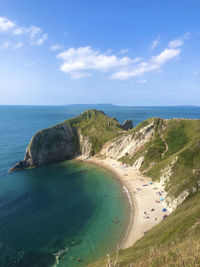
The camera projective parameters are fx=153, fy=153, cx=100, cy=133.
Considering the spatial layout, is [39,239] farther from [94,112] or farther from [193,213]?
[94,112]

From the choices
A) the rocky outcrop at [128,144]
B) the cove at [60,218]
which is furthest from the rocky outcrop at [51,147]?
the rocky outcrop at [128,144]

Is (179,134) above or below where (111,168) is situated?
above

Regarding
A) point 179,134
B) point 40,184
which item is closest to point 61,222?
point 40,184

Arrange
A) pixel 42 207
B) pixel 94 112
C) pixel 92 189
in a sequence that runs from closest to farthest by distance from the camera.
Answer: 1. pixel 42 207
2. pixel 92 189
3. pixel 94 112

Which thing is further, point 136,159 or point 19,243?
point 136,159

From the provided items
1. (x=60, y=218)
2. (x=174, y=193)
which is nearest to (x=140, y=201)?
(x=174, y=193)

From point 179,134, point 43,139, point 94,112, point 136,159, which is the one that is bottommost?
point 136,159

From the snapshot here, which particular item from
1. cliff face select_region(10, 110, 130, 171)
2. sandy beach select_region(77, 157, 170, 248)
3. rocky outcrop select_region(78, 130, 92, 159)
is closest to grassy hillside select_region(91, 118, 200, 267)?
sandy beach select_region(77, 157, 170, 248)
